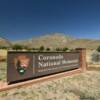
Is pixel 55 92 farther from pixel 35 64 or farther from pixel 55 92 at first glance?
pixel 35 64

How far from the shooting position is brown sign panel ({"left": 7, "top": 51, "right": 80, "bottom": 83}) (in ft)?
22.1

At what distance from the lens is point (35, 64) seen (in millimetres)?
7871

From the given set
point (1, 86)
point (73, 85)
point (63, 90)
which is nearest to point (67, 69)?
point (73, 85)

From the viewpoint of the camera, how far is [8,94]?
6184 mm

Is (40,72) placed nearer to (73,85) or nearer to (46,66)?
(46,66)

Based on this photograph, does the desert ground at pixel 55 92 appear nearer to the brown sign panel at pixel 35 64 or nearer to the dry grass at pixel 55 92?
the dry grass at pixel 55 92

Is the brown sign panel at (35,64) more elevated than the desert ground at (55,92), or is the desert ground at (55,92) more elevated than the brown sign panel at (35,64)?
the brown sign panel at (35,64)

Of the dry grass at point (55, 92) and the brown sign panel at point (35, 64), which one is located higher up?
the brown sign panel at point (35, 64)

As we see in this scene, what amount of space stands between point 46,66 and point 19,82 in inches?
77.6

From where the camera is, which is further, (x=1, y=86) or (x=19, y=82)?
(x=19, y=82)

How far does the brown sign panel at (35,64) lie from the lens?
675 cm

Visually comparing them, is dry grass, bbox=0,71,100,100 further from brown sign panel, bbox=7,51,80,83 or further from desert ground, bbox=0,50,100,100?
brown sign panel, bbox=7,51,80,83

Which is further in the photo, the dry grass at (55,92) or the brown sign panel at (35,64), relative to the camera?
the brown sign panel at (35,64)

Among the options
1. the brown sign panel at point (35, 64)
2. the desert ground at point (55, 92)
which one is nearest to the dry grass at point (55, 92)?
the desert ground at point (55, 92)
